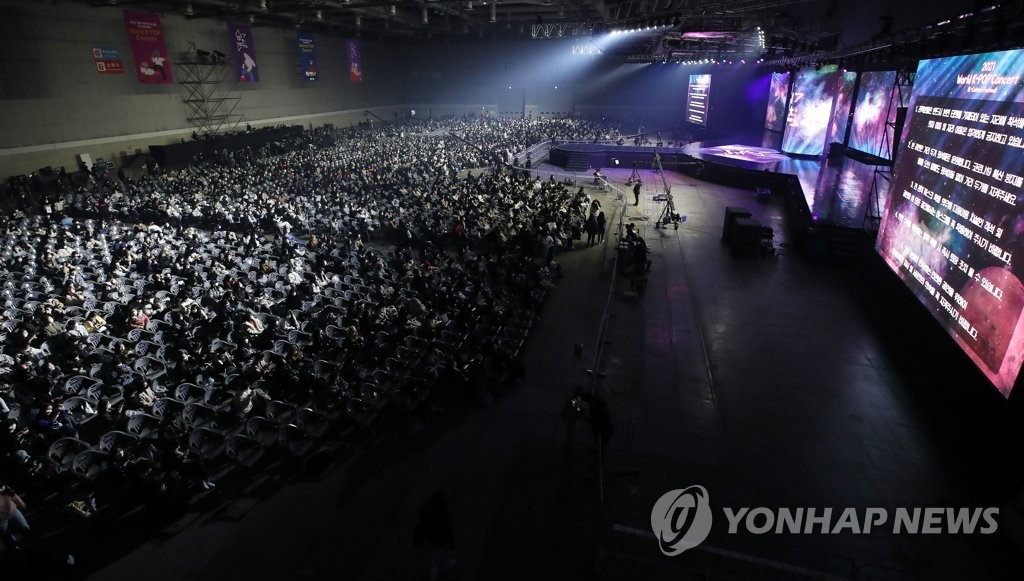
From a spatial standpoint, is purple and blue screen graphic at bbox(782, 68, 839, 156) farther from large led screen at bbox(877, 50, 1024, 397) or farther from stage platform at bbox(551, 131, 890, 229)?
large led screen at bbox(877, 50, 1024, 397)

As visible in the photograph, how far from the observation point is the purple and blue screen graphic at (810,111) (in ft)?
77.7

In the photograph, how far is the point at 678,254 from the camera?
54.7 ft

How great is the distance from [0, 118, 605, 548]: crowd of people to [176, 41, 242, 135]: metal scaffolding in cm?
1215

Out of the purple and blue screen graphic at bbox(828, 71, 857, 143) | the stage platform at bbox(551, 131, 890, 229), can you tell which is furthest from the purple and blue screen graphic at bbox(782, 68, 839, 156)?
the stage platform at bbox(551, 131, 890, 229)

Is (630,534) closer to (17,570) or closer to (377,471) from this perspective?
(377,471)

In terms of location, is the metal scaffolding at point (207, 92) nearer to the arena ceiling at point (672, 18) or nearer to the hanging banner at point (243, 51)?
the hanging banner at point (243, 51)

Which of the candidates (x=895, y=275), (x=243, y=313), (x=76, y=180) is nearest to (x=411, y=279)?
(x=243, y=313)

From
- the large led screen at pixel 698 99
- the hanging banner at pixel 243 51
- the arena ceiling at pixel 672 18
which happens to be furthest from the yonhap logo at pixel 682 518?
the large led screen at pixel 698 99

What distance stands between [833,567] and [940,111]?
8.29 metres

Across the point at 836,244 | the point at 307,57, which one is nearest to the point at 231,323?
the point at 836,244

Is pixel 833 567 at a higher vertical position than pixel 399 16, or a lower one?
lower

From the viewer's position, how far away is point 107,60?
25.5 meters

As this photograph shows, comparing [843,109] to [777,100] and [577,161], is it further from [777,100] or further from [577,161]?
[577,161]

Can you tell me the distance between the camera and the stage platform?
659 inches
